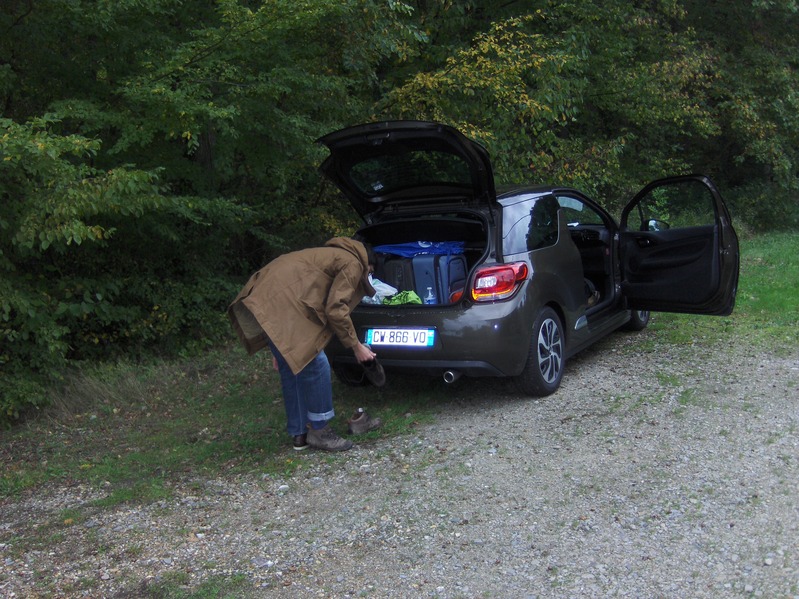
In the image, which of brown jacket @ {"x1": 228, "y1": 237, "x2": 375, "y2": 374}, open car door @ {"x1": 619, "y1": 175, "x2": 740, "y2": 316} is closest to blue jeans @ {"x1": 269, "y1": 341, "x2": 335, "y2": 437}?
brown jacket @ {"x1": 228, "y1": 237, "x2": 375, "y2": 374}

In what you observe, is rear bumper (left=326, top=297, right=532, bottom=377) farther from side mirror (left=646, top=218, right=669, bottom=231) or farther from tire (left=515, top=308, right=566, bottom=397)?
side mirror (left=646, top=218, right=669, bottom=231)

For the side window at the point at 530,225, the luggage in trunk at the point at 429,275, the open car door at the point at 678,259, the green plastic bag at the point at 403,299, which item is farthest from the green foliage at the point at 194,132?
the side window at the point at 530,225

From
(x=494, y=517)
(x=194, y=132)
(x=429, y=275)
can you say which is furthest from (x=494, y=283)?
(x=194, y=132)

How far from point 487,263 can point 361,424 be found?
1506mm

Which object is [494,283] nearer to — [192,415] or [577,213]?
[577,213]

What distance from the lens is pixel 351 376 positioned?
642cm

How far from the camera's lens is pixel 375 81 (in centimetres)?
Answer: 977

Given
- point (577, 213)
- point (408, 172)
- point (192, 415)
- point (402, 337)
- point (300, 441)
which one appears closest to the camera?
point (300, 441)

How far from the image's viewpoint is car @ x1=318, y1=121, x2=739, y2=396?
5480mm

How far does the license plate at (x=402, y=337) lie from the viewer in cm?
546

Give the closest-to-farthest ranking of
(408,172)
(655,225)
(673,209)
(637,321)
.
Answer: (408,172) < (655,225) < (637,321) < (673,209)

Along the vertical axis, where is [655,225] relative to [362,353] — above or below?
above

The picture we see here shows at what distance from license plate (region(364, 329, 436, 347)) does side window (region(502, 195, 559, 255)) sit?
2.87 feet

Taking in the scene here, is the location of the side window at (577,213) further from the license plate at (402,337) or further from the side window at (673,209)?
the license plate at (402,337)
